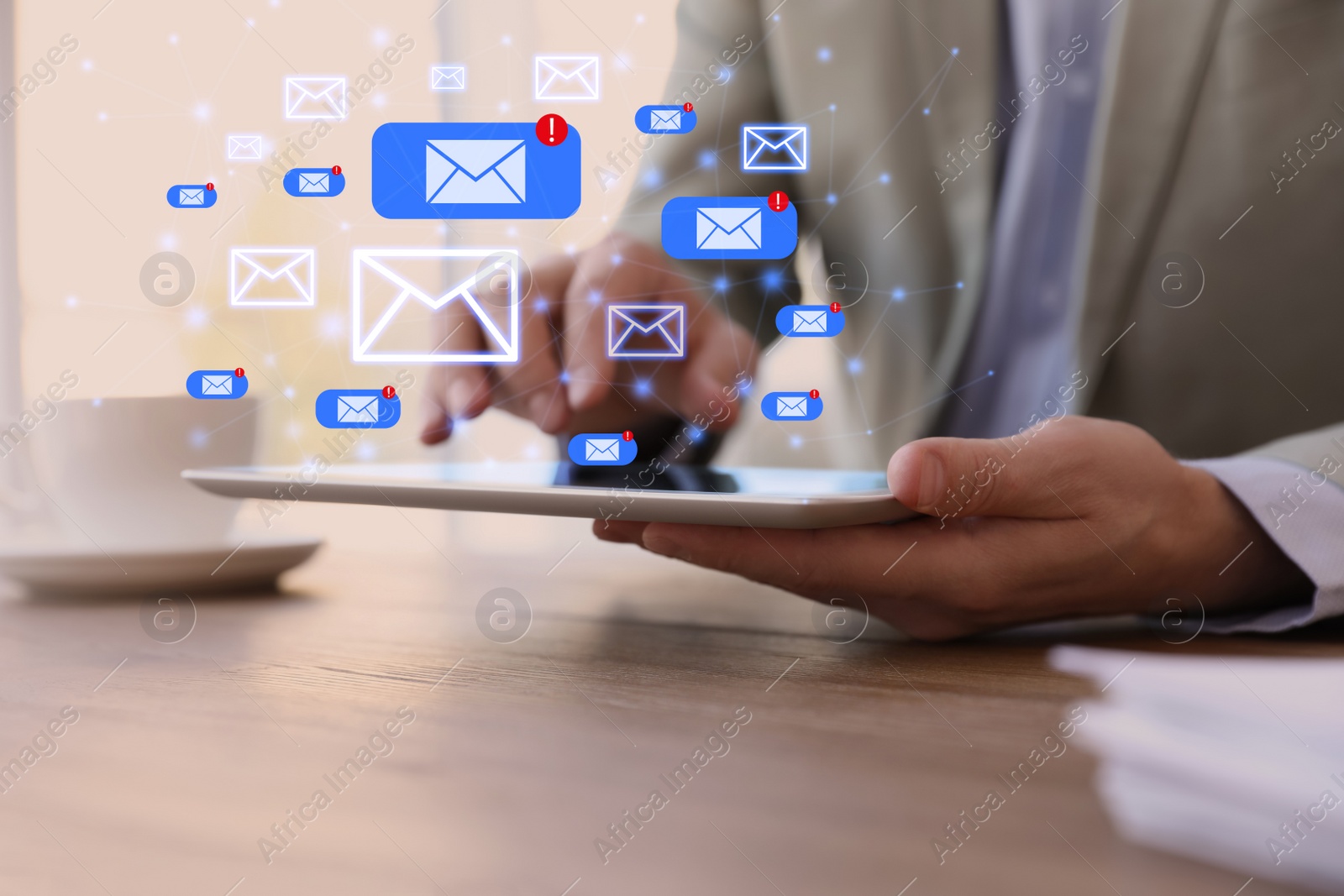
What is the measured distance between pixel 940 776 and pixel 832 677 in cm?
9

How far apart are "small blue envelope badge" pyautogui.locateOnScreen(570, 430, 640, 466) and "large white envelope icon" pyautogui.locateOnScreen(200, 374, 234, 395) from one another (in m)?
0.18

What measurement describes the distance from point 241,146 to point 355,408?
5.9 inches

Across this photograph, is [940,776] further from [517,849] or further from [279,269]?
[279,269]

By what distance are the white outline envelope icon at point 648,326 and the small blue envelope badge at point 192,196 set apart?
209 mm

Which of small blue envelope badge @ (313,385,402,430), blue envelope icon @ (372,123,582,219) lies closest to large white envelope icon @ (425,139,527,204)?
blue envelope icon @ (372,123,582,219)

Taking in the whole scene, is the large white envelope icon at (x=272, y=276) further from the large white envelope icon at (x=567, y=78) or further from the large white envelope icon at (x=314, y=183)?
the large white envelope icon at (x=567, y=78)

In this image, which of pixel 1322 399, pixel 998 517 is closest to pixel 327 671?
pixel 998 517

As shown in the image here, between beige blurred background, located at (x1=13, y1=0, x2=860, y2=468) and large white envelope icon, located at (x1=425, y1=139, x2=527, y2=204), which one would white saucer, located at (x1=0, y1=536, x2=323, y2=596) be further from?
large white envelope icon, located at (x1=425, y1=139, x2=527, y2=204)

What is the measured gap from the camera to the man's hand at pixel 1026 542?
32 centimetres

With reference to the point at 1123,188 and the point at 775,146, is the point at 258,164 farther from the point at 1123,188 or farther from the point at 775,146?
the point at 1123,188

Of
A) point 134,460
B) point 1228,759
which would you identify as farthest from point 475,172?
point 1228,759

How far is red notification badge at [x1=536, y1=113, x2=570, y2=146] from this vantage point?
1.32 ft

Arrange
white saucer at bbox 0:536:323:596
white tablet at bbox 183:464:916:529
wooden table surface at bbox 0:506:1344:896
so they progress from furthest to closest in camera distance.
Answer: white saucer at bbox 0:536:323:596 < white tablet at bbox 183:464:916:529 < wooden table surface at bbox 0:506:1344:896

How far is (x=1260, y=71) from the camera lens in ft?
1.69
